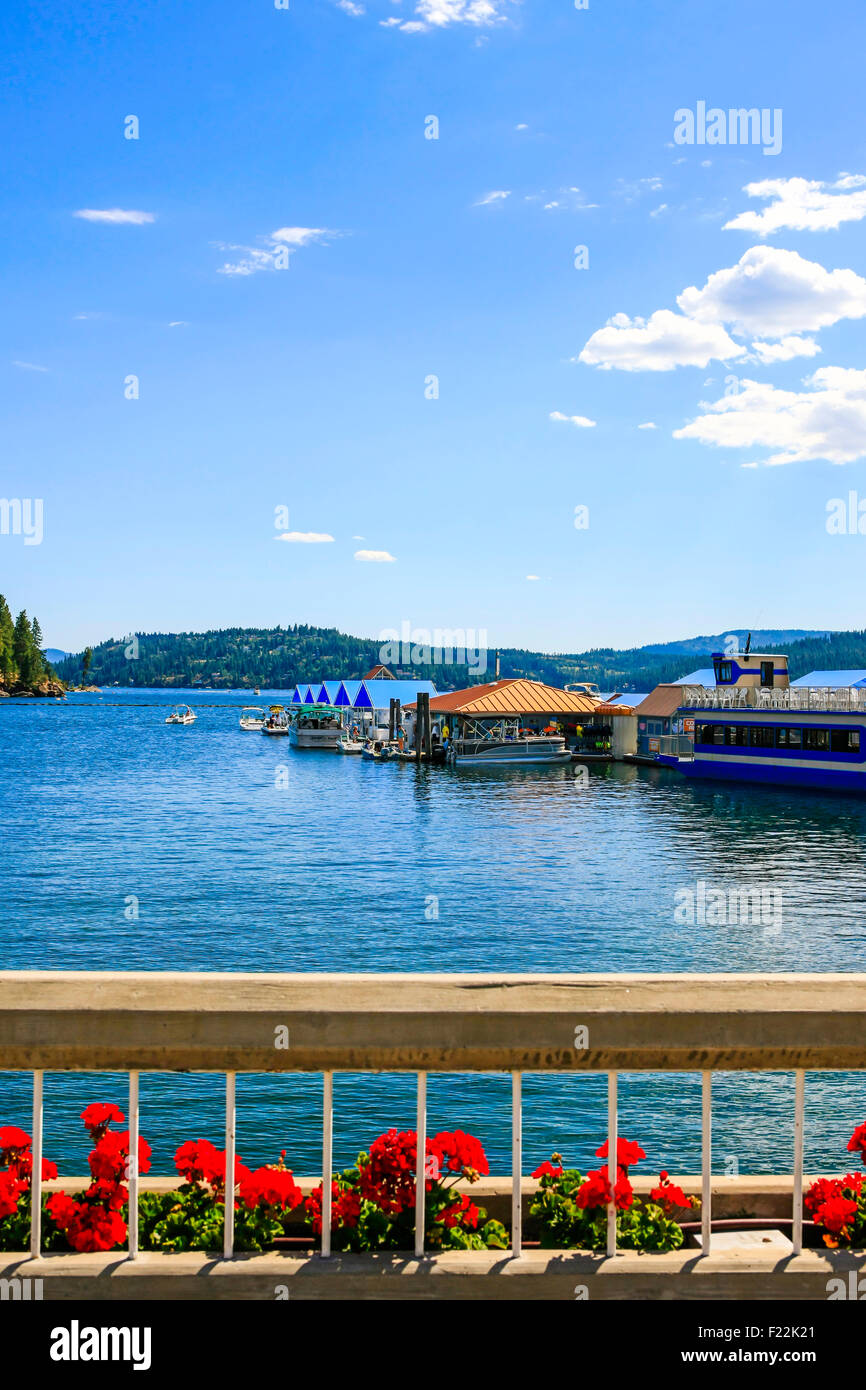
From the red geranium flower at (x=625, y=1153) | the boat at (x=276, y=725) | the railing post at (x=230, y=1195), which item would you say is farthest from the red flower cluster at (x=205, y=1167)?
the boat at (x=276, y=725)

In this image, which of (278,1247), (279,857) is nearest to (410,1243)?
(278,1247)

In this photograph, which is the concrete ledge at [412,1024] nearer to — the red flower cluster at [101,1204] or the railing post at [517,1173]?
the railing post at [517,1173]

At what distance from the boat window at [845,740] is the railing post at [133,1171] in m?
60.1

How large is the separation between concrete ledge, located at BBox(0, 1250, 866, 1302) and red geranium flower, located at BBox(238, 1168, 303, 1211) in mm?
202

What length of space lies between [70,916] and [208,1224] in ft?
76.8

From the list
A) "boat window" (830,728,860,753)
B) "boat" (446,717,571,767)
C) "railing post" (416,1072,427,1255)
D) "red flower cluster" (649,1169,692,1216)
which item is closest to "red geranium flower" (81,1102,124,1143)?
"railing post" (416,1072,427,1255)

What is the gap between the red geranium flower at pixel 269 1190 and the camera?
9.67 ft

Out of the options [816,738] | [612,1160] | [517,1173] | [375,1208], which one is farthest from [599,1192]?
[816,738]

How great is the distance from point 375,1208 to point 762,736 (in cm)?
6472

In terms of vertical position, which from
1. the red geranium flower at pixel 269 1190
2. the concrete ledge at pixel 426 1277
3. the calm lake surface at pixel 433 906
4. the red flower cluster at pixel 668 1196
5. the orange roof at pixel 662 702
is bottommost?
the calm lake surface at pixel 433 906

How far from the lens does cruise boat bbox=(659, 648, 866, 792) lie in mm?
58875

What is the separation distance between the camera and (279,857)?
113ft

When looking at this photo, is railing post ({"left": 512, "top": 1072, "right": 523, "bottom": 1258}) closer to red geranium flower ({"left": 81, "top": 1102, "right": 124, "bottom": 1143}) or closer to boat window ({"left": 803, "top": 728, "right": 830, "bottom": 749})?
red geranium flower ({"left": 81, "top": 1102, "right": 124, "bottom": 1143})
